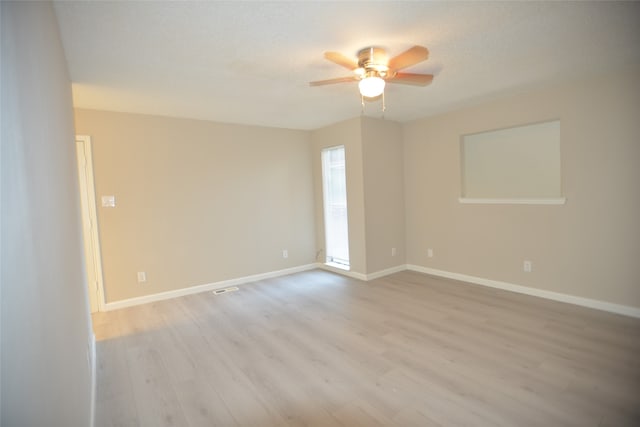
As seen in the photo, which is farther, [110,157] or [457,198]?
[457,198]

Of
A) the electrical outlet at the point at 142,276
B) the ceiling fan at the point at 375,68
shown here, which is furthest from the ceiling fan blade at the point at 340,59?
the electrical outlet at the point at 142,276

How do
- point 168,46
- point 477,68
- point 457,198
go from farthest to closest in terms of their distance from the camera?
point 457,198 → point 477,68 → point 168,46

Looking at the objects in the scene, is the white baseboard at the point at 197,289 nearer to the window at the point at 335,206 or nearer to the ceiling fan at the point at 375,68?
the window at the point at 335,206

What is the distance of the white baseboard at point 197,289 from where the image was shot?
371cm

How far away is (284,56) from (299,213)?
3105 mm

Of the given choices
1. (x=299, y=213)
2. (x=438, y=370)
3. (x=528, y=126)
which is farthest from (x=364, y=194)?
(x=438, y=370)

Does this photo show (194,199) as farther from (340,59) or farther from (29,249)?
(29,249)

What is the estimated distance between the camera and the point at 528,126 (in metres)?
3.79

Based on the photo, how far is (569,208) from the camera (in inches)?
129

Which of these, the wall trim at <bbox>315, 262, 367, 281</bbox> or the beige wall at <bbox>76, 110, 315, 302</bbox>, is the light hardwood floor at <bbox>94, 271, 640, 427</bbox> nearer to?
the beige wall at <bbox>76, 110, 315, 302</bbox>

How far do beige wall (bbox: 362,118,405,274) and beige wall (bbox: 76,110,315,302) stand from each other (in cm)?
123

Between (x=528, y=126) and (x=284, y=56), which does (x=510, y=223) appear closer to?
(x=528, y=126)

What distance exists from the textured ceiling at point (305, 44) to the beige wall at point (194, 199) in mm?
613

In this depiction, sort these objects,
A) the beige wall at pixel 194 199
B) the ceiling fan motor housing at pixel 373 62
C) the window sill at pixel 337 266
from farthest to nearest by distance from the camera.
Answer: the window sill at pixel 337 266 < the beige wall at pixel 194 199 < the ceiling fan motor housing at pixel 373 62
